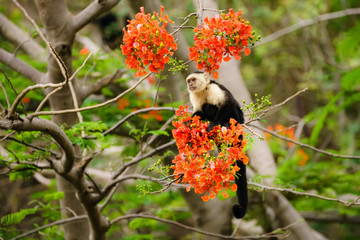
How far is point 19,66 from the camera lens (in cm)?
418

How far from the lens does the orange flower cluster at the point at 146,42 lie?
2521 millimetres

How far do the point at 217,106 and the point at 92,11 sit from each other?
1.69m

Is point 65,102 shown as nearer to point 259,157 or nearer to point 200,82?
point 200,82

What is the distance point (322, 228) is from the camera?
1156 centimetres

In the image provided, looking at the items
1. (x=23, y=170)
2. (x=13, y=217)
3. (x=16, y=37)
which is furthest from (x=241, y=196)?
(x=16, y=37)

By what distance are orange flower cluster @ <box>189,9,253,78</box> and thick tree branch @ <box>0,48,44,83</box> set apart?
2294 millimetres

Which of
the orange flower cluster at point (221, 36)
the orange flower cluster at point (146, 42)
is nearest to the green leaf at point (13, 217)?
the orange flower cluster at point (146, 42)

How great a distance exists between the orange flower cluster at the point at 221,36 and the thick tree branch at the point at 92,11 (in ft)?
5.66

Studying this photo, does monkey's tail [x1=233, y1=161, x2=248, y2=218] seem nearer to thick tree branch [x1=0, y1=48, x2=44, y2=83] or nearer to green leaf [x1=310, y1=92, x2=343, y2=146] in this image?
green leaf [x1=310, y1=92, x2=343, y2=146]

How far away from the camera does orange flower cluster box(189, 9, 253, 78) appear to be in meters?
2.52

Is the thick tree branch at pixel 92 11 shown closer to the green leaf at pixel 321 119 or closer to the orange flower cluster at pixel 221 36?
the orange flower cluster at pixel 221 36

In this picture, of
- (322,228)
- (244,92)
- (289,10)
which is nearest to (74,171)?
(244,92)

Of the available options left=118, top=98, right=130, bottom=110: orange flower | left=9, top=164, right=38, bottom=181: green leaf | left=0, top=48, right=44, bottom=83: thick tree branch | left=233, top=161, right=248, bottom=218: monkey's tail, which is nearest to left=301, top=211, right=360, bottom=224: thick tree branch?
left=118, top=98, right=130, bottom=110: orange flower

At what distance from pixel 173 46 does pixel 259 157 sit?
356 centimetres
